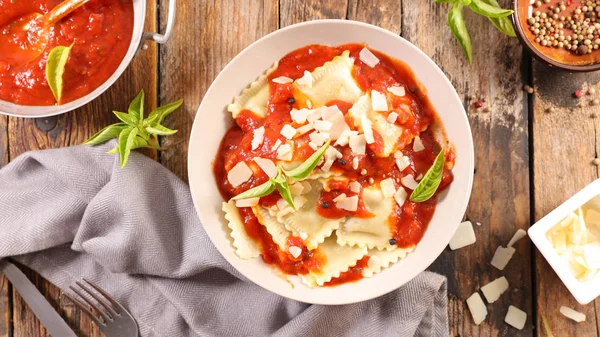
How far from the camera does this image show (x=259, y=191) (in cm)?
344

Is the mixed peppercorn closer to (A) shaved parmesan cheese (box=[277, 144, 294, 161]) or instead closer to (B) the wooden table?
(B) the wooden table

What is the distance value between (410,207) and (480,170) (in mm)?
806

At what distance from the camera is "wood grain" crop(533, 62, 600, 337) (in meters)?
4.30

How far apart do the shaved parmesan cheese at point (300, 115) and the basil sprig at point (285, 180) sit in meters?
0.27

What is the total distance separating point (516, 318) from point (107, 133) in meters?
3.20

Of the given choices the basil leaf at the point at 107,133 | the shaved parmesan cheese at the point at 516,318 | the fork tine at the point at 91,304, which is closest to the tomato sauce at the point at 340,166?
the basil leaf at the point at 107,133

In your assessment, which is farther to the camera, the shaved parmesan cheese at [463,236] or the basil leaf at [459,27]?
the shaved parmesan cheese at [463,236]

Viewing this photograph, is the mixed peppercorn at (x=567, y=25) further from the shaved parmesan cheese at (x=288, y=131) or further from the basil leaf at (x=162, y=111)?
the basil leaf at (x=162, y=111)

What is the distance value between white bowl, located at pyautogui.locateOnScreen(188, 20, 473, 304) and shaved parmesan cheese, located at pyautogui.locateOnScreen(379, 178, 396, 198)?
1.13ft

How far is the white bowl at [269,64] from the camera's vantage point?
3.71 m

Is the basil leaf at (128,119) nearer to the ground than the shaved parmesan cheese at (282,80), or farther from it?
nearer to the ground

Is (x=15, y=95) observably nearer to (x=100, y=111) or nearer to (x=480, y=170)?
(x=100, y=111)

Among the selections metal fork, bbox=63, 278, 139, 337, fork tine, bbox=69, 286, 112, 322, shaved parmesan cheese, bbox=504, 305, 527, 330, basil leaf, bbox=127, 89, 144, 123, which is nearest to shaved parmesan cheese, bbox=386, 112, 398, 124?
basil leaf, bbox=127, 89, 144, 123

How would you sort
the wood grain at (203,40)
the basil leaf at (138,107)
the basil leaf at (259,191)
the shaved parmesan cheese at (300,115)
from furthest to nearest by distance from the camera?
the wood grain at (203,40)
the basil leaf at (138,107)
the shaved parmesan cheese at (300,115)
the basil leaf at (259,191)
